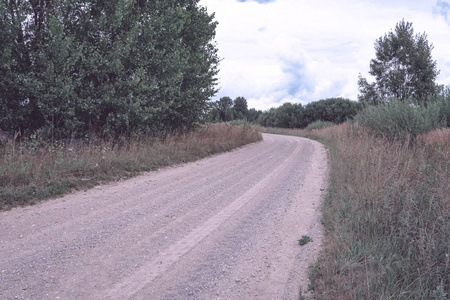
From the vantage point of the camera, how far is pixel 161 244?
14.9ft

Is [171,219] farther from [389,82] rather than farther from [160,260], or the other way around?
[389,82]

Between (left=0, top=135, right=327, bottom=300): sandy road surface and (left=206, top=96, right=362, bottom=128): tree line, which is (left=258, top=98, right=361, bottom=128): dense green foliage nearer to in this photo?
(left=206, top=96, right=362, bottom=128): tree line

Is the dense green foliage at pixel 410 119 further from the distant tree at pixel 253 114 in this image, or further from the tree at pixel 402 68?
the distant tree at pixel 253 114

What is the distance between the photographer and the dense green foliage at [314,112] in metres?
63.3

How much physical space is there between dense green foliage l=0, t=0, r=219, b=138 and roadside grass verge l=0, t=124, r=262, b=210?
1.23 metres

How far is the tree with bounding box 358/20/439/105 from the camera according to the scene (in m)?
28.0

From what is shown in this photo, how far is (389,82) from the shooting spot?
29172 mm

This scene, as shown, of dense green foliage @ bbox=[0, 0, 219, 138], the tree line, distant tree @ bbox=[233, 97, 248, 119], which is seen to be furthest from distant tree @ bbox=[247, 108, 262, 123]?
dense green foliage @ bbox=[0, 0, 219, 138]

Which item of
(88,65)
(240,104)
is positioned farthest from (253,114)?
(88,65)

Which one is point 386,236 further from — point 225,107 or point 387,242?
point 225,107

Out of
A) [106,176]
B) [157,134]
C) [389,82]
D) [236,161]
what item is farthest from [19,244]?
[389,82]

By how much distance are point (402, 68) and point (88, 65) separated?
28.3 metres

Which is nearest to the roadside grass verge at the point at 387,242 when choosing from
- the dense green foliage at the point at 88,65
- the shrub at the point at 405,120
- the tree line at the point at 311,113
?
the shrub at the point at 405,120

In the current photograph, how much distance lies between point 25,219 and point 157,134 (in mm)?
8912
